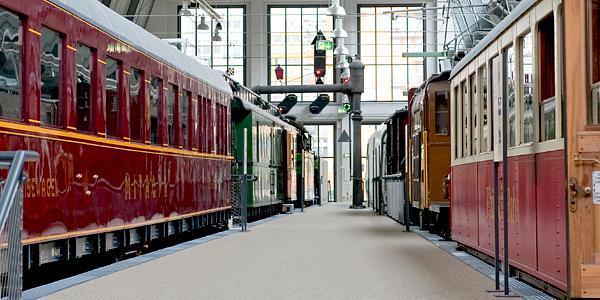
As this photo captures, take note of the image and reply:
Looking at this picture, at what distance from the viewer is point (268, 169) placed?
3138 centimetres

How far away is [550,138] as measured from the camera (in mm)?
8570

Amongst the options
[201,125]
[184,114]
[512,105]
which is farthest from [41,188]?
[201,125]

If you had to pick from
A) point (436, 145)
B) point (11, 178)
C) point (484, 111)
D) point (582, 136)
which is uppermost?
point (484, 111)

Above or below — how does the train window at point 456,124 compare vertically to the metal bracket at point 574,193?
above

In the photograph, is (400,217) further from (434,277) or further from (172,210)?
(434,277)

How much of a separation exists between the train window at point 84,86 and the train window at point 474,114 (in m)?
4.73

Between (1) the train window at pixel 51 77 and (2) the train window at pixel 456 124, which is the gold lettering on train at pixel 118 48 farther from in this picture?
(2) the train window at pixel 456 124

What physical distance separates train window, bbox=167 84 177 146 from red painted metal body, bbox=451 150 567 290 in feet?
20.5

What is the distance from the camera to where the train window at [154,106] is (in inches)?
635

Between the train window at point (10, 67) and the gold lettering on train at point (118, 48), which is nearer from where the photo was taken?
the train window at point (10, 67)

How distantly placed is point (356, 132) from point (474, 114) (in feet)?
101

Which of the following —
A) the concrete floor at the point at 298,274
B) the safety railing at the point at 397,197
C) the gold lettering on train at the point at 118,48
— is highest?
the gold lettering on train at the point at 118,48

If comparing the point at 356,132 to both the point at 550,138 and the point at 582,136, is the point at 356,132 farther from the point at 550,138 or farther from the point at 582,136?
the point at 582,136

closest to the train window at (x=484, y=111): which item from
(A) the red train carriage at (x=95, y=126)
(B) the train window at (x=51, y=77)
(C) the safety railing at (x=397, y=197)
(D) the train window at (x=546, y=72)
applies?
(D) the train window at (x=546, y=72)
